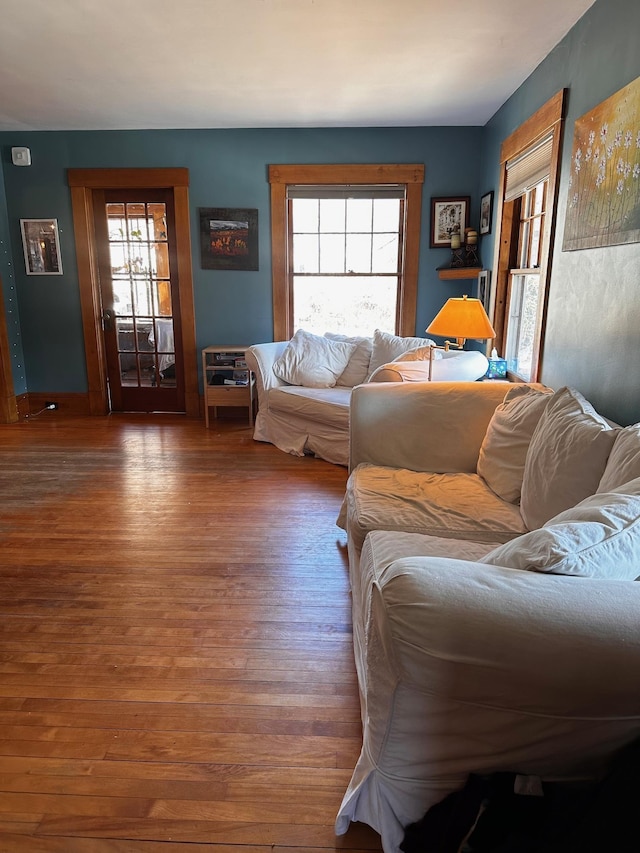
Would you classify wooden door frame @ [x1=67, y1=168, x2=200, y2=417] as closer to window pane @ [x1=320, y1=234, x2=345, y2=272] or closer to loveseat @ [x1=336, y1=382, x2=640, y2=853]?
window pane @ [x1=320, y1=234, x2=345, y2=272]

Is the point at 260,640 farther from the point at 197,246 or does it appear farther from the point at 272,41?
the point at 197,246

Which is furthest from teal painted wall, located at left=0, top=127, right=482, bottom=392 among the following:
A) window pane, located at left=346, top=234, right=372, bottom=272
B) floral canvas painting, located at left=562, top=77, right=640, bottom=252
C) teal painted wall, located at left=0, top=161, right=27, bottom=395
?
floral canvas painting, located at left=562, top=77, right=640, bottom=252

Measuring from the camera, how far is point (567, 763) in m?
1.09

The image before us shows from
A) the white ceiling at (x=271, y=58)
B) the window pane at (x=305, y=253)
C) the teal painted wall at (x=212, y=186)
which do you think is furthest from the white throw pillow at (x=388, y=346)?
the white ceiling at (x=271, y=58)

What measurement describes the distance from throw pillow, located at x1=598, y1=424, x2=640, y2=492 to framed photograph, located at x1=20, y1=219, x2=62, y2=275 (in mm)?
5074

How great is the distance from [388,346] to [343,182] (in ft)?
4.93

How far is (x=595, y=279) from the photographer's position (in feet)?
8.05

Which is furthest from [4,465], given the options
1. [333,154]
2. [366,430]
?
[333,154]

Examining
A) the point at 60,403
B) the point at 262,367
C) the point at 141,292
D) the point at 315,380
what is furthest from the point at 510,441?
the point at 60,403

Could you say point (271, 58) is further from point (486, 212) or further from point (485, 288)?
Answer: point (485, 288)

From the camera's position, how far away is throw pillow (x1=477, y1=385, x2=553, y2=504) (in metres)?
2.22

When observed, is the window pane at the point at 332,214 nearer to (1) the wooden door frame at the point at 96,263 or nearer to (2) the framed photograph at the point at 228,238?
(2) the framed photograph at the point at 228,238

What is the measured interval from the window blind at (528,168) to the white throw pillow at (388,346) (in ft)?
3.87

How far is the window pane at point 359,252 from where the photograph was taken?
5.02 metres
